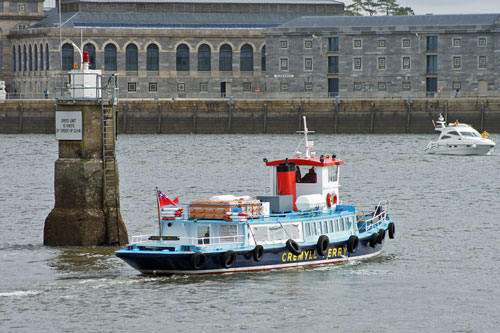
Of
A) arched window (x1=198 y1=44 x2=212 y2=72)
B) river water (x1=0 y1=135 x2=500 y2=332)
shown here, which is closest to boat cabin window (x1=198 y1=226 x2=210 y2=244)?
river water (x1=0 y1=135 x2=500 y2=332)

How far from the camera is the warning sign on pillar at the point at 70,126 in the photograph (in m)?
35.9

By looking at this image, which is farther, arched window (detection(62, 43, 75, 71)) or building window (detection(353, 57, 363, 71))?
arched window (detection(62, 43, 75, 71))

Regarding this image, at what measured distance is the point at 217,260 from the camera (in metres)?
32.8

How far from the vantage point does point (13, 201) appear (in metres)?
55.3

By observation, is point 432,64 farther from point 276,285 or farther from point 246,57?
point 276,285

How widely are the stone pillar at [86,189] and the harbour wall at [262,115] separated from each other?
72879mm

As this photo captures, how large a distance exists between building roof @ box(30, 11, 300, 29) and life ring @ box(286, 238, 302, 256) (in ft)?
343

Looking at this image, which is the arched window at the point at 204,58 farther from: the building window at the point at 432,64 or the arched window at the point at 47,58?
the building window at the point at 432,64

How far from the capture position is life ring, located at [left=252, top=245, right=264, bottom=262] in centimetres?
3328

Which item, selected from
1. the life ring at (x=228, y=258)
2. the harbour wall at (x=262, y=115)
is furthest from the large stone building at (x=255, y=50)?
the life ring at (x=228, y=258)

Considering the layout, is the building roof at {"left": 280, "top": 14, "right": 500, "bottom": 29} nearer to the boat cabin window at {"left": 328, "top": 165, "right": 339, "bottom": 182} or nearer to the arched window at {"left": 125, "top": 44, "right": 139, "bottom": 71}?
the arched window at {"left": 125, "top": 44, "right": 139, "bottom": 71}

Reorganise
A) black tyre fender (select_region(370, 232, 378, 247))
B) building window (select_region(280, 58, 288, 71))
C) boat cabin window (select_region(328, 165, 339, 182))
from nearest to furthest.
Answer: black tyre fender (select_region(370, 232, 378, 247)), boat cabin window (select_region(328, 165, 339, 182)), building window (select_region(280, 58, 288, 71))

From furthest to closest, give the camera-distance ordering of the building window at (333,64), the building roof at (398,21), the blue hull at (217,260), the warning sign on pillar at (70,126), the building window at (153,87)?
the building window at (153,87) → the building window at (333,64) → the building roof at (398,21) → the warning sign on pillar at (70,126) → the blue hull at (217,260)

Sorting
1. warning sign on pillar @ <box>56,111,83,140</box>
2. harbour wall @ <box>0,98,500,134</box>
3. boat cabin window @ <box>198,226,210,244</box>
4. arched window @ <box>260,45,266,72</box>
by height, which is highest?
arched window @ <box>260,45,266,72</box>
